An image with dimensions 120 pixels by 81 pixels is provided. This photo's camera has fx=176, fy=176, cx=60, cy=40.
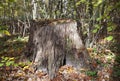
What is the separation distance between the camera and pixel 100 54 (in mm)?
7277

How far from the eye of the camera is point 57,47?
5.50 meters

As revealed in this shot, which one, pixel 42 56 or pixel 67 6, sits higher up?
pixel 67 6

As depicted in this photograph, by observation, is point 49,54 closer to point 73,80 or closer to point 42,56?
point 42,56

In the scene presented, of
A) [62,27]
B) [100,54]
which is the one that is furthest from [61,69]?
[100,54]

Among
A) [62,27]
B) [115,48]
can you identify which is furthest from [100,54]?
[62,27]

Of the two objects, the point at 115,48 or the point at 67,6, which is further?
the point at 67,6

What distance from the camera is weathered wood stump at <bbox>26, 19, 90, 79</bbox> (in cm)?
545

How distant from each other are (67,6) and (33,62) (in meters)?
8.37

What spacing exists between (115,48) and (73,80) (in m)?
3.99

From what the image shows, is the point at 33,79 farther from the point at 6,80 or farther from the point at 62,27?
the point at 62,27

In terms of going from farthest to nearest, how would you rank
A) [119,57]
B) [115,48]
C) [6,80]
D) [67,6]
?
[67,6] < [115,48] < [119,57] < [6,80]

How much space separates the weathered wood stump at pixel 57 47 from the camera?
215 inches

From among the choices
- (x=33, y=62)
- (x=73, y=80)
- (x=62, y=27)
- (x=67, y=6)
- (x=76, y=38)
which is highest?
(x=67, y=6)

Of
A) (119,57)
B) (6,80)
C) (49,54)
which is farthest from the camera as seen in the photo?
(119,57)
